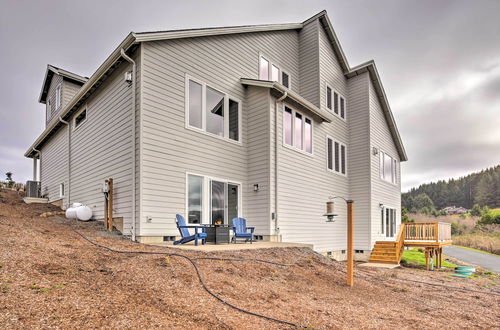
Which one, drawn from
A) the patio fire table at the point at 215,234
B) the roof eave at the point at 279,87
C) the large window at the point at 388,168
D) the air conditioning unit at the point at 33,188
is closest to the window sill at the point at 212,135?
the roof eave at the point at 279,87

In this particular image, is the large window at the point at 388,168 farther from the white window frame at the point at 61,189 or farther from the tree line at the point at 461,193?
the tree line at the point at 461,193

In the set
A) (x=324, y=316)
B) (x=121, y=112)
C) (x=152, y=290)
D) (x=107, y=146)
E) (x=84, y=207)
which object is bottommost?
(x=324, y=316)

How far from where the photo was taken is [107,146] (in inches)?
382

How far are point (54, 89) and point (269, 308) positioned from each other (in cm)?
1641

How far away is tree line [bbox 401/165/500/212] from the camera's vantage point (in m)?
65.7

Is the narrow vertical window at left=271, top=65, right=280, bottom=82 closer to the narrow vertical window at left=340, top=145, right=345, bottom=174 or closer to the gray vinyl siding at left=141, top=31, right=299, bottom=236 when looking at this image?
the gray vinyl siding at left=141, top=31, right=299, bottom=236

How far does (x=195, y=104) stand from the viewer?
9.60 m

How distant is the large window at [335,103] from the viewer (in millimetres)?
15227

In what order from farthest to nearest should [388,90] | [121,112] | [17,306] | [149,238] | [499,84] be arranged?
[388,90] → [499,84] → [121,112] → [149,238] → [17,306]

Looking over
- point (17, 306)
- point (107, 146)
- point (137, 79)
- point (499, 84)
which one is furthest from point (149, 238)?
point (499, 84)

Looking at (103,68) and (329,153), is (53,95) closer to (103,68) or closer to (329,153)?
(103,68)

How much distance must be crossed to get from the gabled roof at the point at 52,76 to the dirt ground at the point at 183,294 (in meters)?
10.1

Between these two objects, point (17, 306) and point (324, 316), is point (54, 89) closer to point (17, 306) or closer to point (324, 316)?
point (17, 306)

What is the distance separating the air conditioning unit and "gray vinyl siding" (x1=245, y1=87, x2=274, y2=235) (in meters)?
12.3
